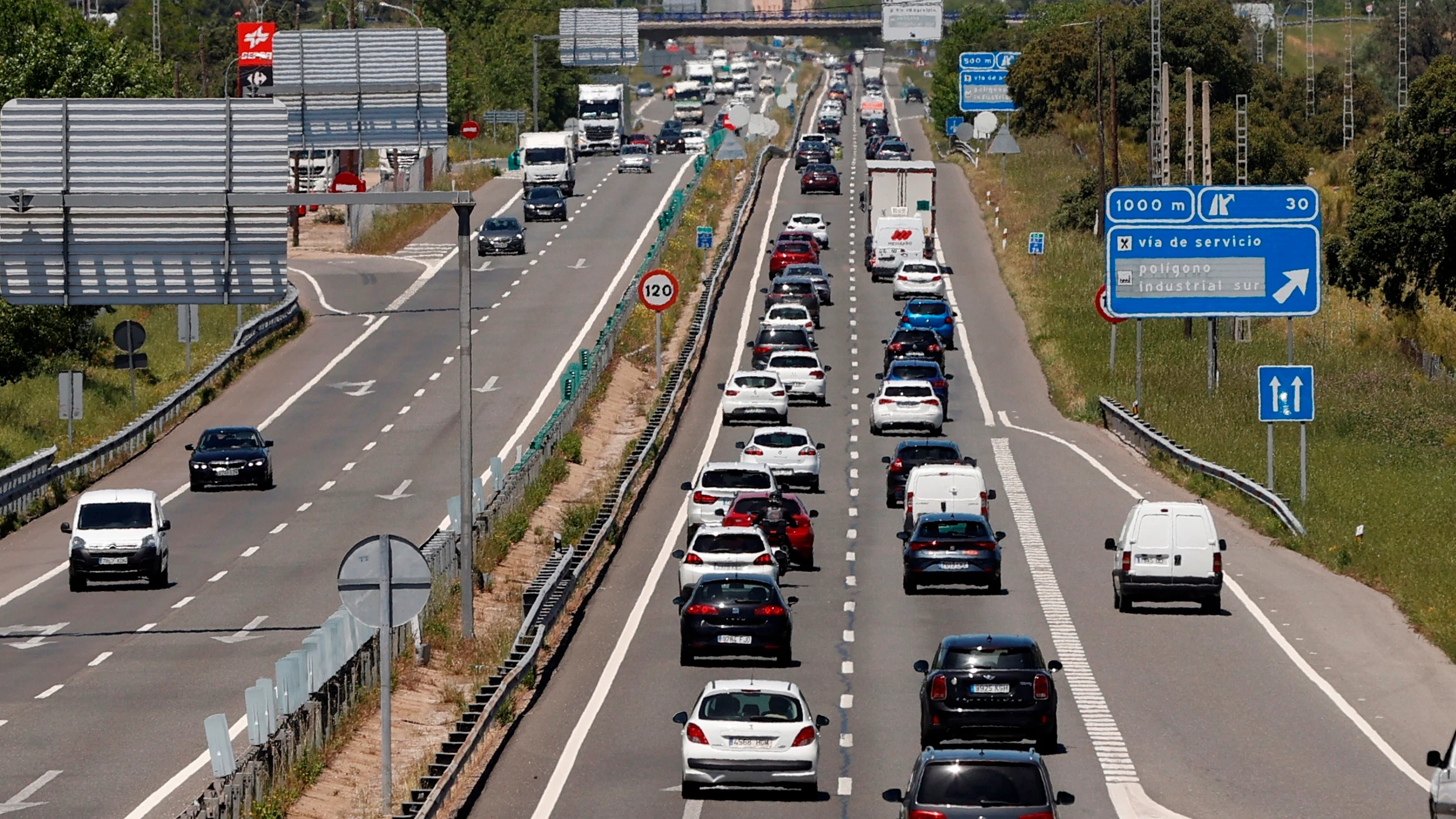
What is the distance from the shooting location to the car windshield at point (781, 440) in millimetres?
44812

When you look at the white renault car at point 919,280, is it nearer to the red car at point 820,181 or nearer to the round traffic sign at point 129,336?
the round traffic sign at point 129,336

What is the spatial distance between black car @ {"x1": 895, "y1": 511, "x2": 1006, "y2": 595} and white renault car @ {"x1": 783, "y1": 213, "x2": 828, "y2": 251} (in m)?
51.8

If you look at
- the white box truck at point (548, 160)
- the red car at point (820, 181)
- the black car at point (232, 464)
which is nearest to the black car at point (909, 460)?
the black car at point (232, 464)

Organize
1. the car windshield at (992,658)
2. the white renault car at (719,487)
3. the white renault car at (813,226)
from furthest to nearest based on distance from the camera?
1. the white renault car at (813,226)
2. the white renault car at (719,487)
3. the car windshield at (992,658)

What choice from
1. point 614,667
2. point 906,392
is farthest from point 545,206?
point 614,667

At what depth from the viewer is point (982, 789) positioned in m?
18.1

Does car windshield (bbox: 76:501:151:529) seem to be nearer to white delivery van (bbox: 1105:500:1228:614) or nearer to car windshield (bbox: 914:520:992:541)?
car windshield (bbox: 914:520:992:541)

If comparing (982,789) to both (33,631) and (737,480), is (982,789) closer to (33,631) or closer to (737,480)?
(33,631)

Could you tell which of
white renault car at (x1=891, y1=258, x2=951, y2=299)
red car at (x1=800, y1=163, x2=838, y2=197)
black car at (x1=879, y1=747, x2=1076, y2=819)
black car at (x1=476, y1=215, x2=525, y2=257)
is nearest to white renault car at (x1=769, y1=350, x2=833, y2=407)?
white renault car at (x1=891, y1=258, x2=951, y2=299)

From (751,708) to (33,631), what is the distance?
1624 cm

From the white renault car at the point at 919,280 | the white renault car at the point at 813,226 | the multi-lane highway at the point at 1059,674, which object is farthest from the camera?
the white renault car at the point at 813,226

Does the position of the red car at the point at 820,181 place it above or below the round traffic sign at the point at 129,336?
above

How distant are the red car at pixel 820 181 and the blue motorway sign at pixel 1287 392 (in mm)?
62977

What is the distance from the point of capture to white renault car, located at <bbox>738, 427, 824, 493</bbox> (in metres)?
44.5
